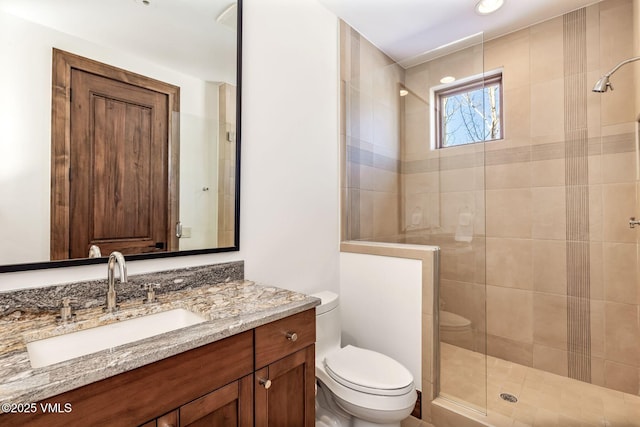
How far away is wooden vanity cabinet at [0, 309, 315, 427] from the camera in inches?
28.6

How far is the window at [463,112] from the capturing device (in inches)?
80.0

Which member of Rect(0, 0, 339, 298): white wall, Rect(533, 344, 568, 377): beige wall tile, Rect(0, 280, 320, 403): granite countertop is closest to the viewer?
Rect(0, 280, 320, 403): granite countertop

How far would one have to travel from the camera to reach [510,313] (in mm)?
2404

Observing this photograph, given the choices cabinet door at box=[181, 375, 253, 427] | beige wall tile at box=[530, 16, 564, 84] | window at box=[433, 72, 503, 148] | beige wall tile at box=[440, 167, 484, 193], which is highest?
beige wall tile at box=[530, 16, 564, 84]

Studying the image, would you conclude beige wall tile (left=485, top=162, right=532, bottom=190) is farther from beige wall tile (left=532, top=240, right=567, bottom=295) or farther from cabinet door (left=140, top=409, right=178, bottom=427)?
cabinet door (left=140, top=409, right=178, bottom=427)

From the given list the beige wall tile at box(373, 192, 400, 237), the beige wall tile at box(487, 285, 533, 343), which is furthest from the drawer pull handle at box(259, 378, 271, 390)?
the beige wall tile at box(487, 285, 533, 343)

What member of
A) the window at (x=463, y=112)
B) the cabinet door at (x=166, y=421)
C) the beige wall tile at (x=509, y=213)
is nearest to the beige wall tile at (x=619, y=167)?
the beige wall tile at (x=509, y=213)

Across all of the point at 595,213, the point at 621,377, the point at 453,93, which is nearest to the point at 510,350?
the point at 621,377

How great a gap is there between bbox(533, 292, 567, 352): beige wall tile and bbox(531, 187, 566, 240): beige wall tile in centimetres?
43

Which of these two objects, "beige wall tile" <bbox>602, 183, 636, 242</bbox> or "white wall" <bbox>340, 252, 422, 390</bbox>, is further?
"beige wall tile" <bbox>602, 183, 636, 242</bbox>

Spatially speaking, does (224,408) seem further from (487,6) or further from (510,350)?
(487,6)

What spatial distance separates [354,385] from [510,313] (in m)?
1.56

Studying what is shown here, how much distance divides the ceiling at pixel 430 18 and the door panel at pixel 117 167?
4.89 feet

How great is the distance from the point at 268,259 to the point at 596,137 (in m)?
2.21
